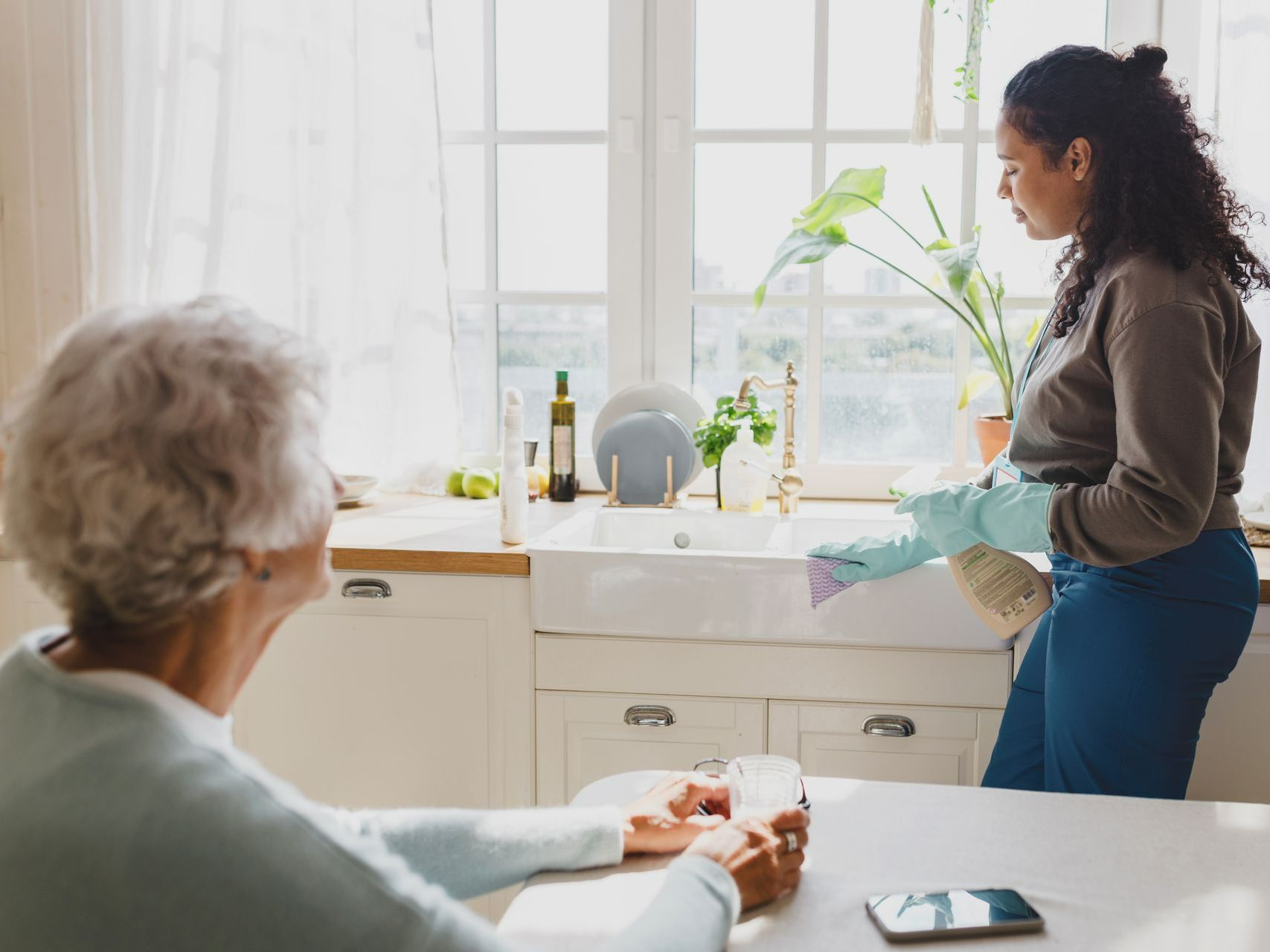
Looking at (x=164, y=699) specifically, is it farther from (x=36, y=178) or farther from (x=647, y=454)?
(x=36, y=178)

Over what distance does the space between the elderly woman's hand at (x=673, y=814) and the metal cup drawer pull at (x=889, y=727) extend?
34.8 inches

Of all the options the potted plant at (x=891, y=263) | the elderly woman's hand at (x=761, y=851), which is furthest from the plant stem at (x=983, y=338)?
the elderly woman's hand at (x=761, y=851)

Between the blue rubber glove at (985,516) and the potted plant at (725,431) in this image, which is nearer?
the blue rubber glove at (985,516)

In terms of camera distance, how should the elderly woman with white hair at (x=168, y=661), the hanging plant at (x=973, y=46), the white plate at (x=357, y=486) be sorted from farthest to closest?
the white plate at (x=357, y=486)
the hanging plant at (x=973, y=46)
the elderly woman with white hair at (x=168, y=661)

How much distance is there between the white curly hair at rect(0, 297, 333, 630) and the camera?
71cm

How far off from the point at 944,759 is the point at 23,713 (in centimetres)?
162

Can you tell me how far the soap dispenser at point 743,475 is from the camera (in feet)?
8.18

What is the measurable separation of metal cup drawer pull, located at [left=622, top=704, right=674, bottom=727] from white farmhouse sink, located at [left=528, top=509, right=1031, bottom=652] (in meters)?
0.13

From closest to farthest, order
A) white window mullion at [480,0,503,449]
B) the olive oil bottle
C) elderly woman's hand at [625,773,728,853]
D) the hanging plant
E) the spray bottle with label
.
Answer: elderly woman's hand at [625,773,728,853] < the spray bottle with label < the hanging plant < the olive oil bottle < white window mullion at [480,0,503,449]

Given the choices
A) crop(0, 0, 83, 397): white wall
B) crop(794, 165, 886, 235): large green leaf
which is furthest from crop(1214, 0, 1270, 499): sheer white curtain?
crop(0, 0, 83, 397): white wall

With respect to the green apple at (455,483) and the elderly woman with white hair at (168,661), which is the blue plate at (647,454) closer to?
the green apple at (455,483)

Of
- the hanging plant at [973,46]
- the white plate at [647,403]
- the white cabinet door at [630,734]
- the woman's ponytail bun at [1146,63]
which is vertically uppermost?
the hanging plant at [973,46]

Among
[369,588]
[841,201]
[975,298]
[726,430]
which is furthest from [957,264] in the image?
[369,588]

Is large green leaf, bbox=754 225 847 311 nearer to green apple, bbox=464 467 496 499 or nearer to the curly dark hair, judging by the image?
green apple, bbox=464 467 496 499
